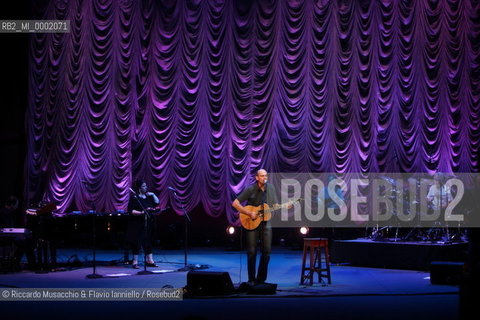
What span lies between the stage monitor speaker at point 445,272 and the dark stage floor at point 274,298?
0.11m

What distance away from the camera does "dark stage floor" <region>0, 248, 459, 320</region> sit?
23.3 ft

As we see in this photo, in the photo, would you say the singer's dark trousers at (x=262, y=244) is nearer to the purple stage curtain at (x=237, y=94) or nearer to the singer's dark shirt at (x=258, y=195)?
the singer's dark shirt at (x=258, y=195)

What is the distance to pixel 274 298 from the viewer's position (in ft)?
26.7

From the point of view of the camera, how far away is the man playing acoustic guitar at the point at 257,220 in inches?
339

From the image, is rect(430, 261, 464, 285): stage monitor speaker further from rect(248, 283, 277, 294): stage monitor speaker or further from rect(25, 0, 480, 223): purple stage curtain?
rect(25, 0, 480, 223): purple stage curtain

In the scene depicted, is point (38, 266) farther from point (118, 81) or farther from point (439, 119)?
point (439, 119)

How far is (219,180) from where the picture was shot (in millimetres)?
14859

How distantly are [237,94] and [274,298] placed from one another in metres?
7.60

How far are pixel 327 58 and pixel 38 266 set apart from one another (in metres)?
7.89

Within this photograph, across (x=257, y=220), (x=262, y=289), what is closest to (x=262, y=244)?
(x=257, y=220)

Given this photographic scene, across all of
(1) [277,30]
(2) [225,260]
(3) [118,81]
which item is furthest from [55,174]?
(1) [277,30]

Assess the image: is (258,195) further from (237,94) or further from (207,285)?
(237,94)

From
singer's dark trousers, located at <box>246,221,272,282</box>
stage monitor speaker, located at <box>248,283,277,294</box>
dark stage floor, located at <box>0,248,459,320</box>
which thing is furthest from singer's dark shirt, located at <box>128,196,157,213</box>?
stage monitor speaker, located at <box>248,283,277,294</box>

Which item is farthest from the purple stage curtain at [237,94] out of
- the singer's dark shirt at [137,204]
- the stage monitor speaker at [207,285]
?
the stage monitor speaker at [207,285]
